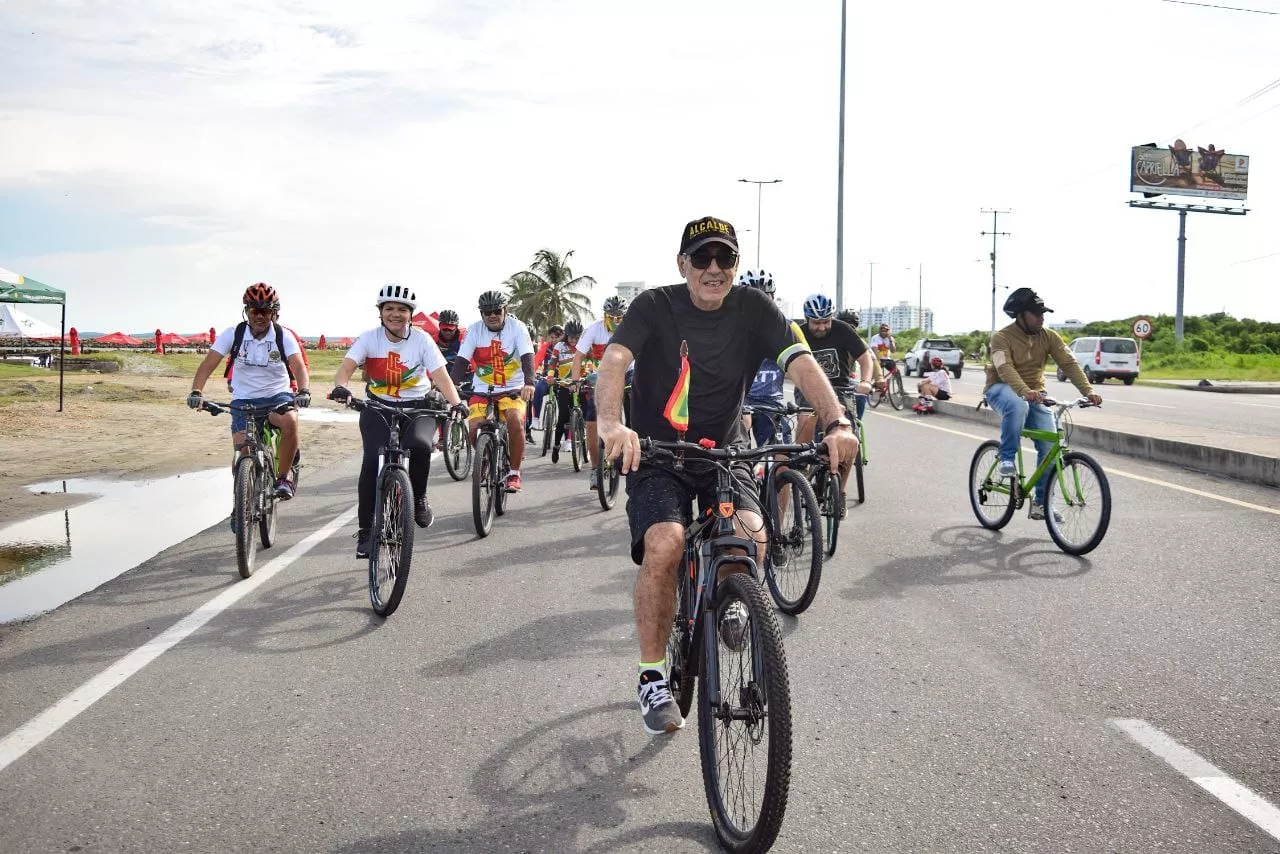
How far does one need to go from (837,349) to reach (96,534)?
6.30 meters

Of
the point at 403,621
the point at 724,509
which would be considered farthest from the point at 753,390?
the point at 724,509

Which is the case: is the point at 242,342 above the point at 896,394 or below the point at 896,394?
above

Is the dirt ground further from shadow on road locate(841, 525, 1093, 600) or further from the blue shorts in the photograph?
shadow on road locate(841, 525, 1093, 600)

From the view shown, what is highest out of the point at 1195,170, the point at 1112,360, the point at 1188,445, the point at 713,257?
the point at 1195,170

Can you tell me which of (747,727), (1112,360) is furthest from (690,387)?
(1112,360)

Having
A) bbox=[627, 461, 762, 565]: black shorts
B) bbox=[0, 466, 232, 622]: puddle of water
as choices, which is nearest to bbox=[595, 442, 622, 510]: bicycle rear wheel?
bbox=[0, 466, 232, 622]: puddle of water

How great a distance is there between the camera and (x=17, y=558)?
7.34m

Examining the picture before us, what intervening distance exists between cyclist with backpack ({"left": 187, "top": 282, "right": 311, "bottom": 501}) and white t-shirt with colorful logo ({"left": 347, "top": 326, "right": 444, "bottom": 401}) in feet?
2.16

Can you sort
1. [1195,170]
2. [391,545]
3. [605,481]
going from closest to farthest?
1. [391,545]
2. [605,481]
3. [1195,170]

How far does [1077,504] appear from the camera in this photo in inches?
291

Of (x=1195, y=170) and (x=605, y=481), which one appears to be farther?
(x=1195, y=170)

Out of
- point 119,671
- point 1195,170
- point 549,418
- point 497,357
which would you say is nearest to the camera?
point 119,671

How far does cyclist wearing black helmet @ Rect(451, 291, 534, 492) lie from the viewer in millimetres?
9203

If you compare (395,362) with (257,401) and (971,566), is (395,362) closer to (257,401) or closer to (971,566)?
(257,401)
